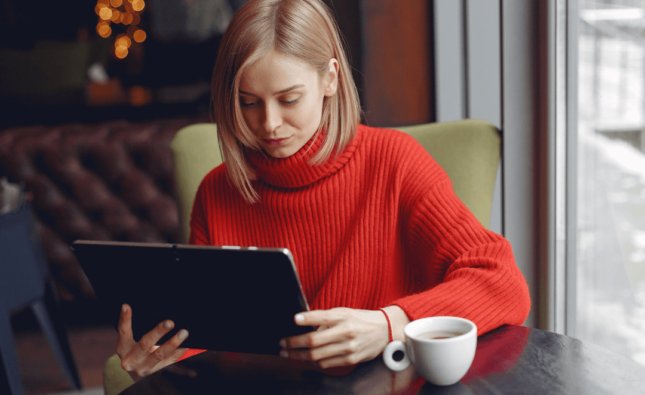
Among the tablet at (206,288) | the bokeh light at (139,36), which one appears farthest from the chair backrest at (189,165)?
the bokeh light at (139,36)

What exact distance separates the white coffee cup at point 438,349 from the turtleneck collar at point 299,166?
43 cm

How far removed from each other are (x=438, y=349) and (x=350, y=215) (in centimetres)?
51

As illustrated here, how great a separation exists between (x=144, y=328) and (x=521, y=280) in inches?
21.7

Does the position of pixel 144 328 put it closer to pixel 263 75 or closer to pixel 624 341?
pixel 263 75

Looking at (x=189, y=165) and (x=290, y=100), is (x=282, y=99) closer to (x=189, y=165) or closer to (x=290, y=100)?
(x=290, y=100)

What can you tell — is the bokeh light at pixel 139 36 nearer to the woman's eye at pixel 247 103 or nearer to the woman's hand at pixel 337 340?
the woman's eye at pixel 247 103

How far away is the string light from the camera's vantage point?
262 inches

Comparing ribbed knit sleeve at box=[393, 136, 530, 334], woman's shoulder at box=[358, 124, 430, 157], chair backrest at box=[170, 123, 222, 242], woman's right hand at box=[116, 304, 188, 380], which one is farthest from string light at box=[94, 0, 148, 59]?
woman's right hand at box=[116, 304, 188, 380]

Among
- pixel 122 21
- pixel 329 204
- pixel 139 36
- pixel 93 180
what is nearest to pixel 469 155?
pixel 329 204

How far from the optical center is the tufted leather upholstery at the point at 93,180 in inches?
119

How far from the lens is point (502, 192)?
67.9 inches

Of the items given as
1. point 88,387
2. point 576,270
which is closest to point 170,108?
point 88,387

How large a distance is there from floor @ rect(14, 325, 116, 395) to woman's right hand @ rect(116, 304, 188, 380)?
1647 mm

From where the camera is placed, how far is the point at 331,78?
124 centimetres
